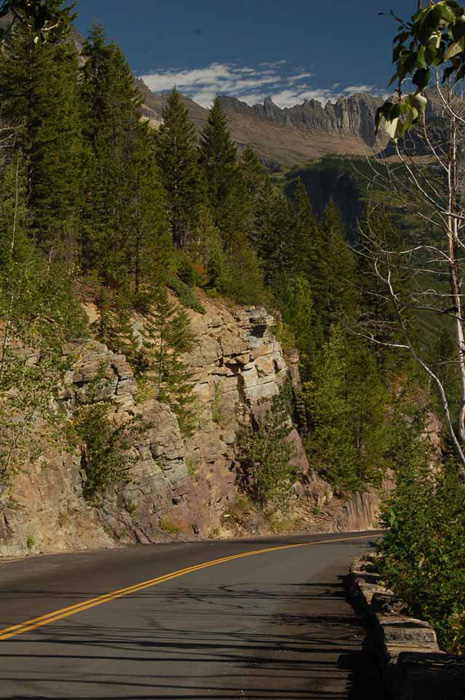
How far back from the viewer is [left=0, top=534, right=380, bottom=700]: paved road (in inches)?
279

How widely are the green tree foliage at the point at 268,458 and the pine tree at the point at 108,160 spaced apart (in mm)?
12147

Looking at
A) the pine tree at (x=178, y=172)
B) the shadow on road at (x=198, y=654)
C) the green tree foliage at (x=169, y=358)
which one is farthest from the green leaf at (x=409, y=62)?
the pine tree at (x=178, y=172)

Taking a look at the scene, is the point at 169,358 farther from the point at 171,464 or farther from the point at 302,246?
the point at 302,246

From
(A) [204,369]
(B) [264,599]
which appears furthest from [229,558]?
(A) [204,369]

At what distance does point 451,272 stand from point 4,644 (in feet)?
23.5

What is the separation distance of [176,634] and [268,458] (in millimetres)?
32043

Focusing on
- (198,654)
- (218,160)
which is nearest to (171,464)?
(198,654)

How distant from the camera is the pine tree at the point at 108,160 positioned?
39156 mm

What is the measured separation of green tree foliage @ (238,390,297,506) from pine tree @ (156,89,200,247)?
19032mm

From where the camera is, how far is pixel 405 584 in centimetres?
925

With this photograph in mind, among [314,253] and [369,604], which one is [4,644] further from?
[314,253]

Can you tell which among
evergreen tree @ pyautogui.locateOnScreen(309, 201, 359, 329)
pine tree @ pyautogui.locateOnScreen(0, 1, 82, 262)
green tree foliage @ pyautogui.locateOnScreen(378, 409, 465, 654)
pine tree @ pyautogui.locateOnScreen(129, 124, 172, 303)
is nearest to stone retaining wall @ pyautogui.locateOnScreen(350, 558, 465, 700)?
green tree foliage @ pyautogui.locateOnScreen(378, 409, 465, 654)

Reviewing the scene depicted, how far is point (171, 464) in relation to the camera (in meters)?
32.8

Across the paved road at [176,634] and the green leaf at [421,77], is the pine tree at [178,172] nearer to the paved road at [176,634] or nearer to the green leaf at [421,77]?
the paved road at [176,634]
